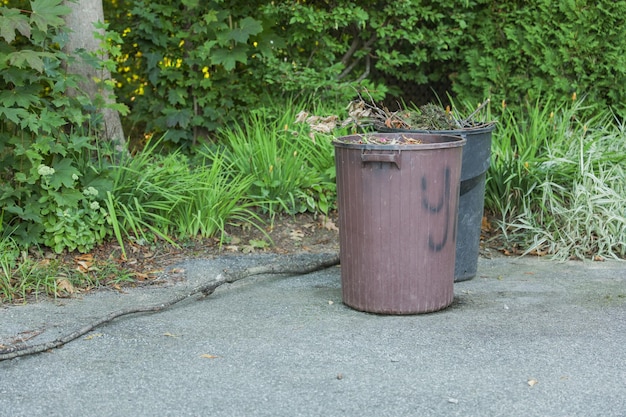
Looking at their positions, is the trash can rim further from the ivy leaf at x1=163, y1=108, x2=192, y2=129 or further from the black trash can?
the ivy leaf at x1=163, y1=108, x2=192, y2=129

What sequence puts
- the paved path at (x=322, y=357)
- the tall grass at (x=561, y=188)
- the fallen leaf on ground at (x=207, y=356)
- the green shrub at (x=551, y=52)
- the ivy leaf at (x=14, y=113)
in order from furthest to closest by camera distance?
1. the green shrub at (x=551, y=52)
2. the tall grass at (x=561, y=188)
3. the ivy leaf at (x=14, y=113)
4. the fallen leaf on ground at (x=207, y=356)
5. the paved path at (x=322, y=357)

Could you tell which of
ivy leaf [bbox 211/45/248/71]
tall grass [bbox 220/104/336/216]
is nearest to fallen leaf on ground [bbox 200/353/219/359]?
tall grass [bbox 220/104/336/216]

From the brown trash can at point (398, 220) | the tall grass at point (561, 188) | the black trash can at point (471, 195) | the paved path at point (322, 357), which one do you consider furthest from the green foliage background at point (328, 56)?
the brown trash can at point (398, 220)

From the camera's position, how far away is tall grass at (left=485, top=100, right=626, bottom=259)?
20.9 ft

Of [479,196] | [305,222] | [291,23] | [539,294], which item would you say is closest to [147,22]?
[291,23]

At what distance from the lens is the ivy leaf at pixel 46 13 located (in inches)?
205

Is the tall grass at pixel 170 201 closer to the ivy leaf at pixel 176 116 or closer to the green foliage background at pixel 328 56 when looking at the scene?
the green foliage background at pixel 328 56

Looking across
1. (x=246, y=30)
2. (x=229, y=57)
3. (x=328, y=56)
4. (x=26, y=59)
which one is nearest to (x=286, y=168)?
(x=229, y=57)

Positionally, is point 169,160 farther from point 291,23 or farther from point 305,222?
point 291,23

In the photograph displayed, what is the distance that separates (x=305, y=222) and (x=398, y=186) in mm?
2422

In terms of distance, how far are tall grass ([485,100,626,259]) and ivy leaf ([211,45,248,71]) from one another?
2431 mm

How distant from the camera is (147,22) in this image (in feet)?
25.4

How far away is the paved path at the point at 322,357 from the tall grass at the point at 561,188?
890 mm

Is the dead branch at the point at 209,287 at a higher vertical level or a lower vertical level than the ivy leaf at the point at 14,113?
lower
